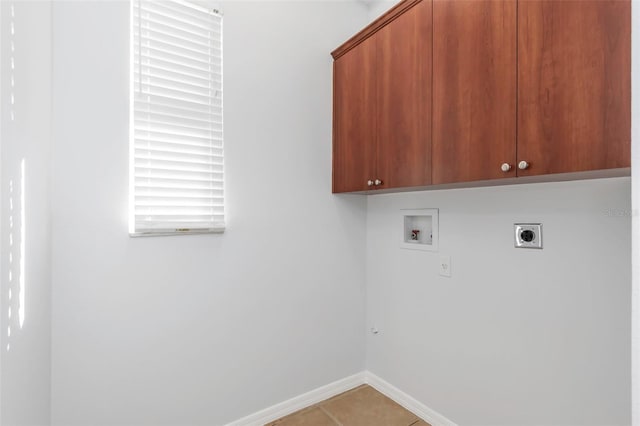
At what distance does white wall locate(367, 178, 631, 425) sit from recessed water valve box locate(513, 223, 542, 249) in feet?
0.09

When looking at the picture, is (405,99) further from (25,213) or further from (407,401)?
(407,401)

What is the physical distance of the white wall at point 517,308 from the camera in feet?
4.22

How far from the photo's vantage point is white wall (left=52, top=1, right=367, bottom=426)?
1.42 meters

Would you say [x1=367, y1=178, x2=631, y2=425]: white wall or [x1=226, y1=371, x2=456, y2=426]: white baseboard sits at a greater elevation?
[x1=367, y1=178, x2=631, y2=425]: white wall

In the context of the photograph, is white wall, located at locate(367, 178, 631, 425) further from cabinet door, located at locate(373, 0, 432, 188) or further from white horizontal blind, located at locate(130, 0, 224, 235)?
white horizontal blind, located at locate(130, 0, 224, 235)

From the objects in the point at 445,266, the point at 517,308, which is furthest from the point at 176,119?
the point at 517,308

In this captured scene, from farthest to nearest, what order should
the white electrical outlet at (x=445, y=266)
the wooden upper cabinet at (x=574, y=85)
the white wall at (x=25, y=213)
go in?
1. the white electrical outlet at (x=445, y=266)
2. the wooden upper cabinet at (x=574, y=85)
3. the white wall at (x=25, y=213)

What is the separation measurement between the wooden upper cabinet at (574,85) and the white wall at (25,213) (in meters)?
1.57

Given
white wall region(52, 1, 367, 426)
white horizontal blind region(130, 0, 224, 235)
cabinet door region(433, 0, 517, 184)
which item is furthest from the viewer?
white horizontal blind region(130, 0, 224, 235)

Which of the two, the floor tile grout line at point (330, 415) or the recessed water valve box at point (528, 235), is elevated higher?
the recessed water valve box at point (528, 235)

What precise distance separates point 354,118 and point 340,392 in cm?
188

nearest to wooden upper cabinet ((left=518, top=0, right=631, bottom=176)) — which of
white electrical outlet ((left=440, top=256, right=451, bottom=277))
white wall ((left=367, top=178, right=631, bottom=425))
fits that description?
white wall ((left=367, top=178, right=631, bottom=425))

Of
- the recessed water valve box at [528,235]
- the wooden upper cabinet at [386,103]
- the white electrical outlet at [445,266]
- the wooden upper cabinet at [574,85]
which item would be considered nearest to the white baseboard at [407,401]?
the white electrical outlet at [445,266]

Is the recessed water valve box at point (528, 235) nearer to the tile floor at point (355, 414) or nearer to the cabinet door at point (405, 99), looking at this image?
the cabinet door at point (405, 99)
